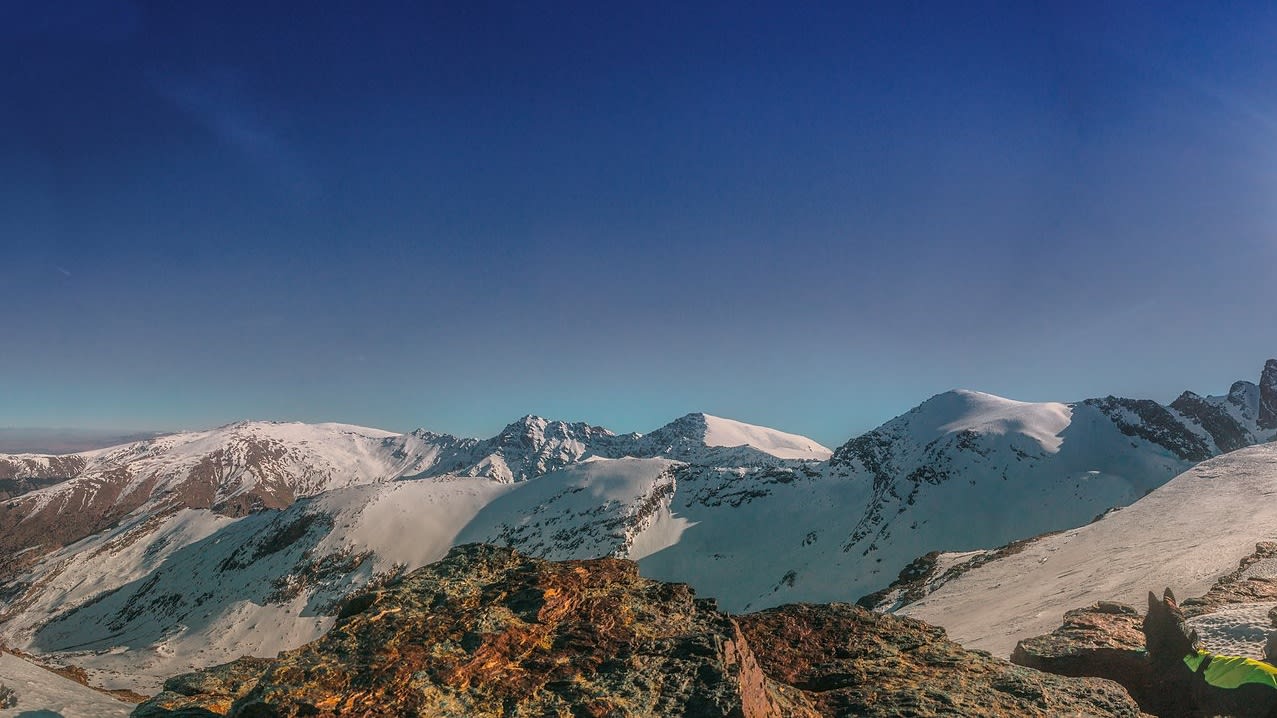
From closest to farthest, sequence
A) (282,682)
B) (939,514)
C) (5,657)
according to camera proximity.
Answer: (282,682)
(5,657)
(939,514)

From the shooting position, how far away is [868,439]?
154 meters

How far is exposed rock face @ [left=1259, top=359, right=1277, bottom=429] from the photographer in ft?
456

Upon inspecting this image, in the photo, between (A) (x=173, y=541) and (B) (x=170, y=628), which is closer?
(B) (x=170, y=628)

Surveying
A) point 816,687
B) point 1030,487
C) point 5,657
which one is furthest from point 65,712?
point 1030,487

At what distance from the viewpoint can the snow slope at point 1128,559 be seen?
894 inches

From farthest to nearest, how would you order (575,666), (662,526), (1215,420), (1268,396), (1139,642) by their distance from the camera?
(1268,396) < (1215,420) < (662,526) < (1139,642) < (575,666)

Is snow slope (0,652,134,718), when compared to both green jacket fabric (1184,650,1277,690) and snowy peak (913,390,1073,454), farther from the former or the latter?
snowy peak (913,390,1073,454)

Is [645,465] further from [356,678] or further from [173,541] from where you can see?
[356,678]

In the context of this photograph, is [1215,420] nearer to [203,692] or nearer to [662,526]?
[662,526]

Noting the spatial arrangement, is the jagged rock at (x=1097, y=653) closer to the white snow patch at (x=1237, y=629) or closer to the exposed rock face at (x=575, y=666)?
the white snow patch at (x=1237, y=629)

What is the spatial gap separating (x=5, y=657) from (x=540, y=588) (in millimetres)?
13978

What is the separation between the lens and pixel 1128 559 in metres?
29.3

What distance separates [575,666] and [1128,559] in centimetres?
3643

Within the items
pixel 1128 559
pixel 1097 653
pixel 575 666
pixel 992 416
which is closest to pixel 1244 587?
pixel 1097 653
